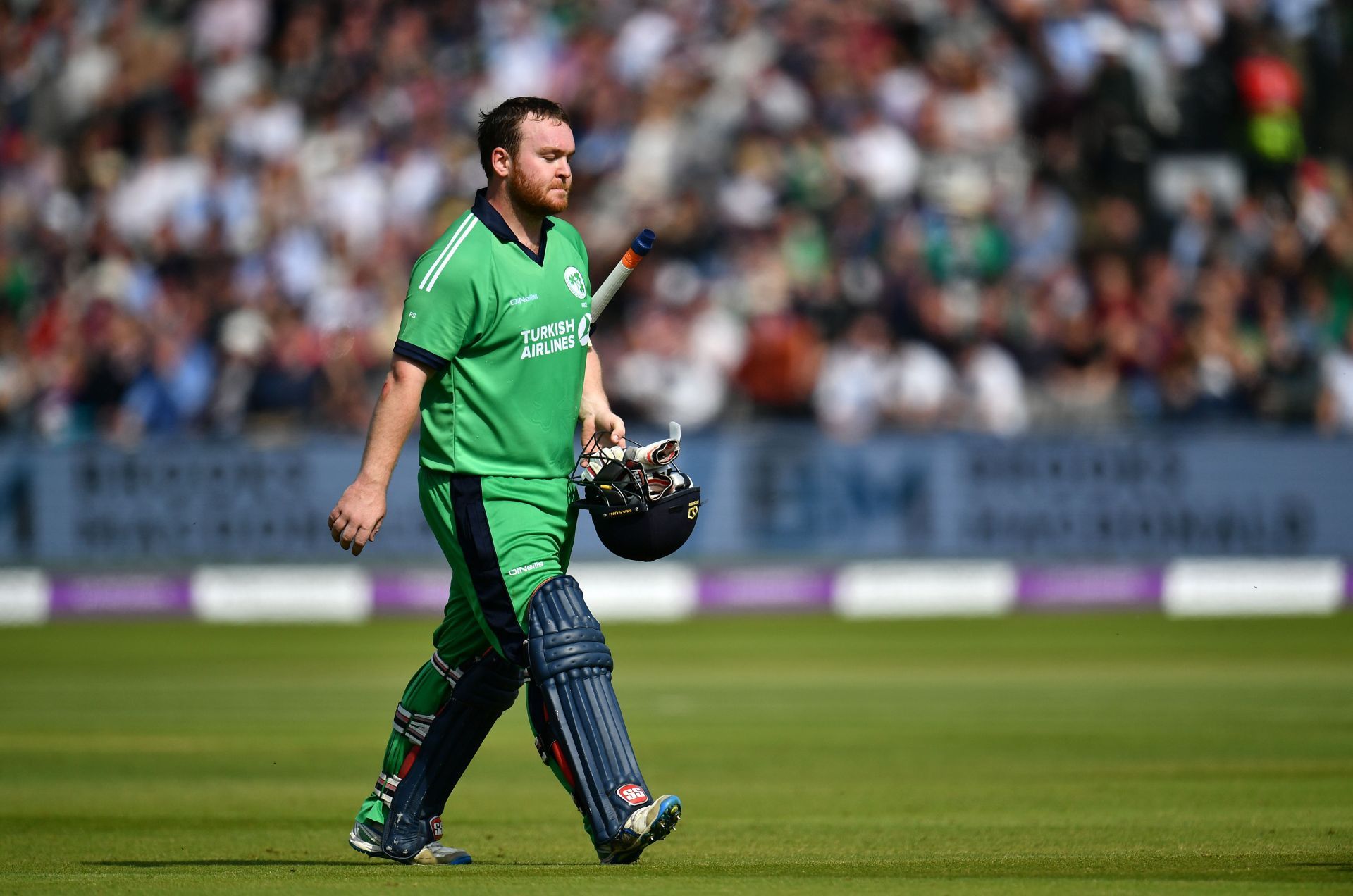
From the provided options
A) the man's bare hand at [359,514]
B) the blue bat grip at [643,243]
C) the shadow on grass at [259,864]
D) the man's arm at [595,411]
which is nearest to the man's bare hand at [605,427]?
the man's arm at [595,411]

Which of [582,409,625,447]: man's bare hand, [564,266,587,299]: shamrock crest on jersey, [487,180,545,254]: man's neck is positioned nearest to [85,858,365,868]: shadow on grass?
[582,409,625,447]: man's bare hand

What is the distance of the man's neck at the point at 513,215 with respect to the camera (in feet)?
22.6

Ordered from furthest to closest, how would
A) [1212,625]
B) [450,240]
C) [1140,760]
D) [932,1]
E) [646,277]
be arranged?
[932,1] < [646,277] < [1212,625] < [1140,760] < [450,240]

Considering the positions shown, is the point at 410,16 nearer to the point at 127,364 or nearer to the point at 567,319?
the point at 127,364

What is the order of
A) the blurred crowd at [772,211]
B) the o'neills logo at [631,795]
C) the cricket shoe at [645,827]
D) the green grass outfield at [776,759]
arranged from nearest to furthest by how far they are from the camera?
the cricket shoe at [645,827] → the o'neills logo at [631,795] → the green grass outfield at [776,759] → the blurred crowd at [772,211]

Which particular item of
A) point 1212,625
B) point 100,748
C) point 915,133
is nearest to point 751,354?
point 915,133

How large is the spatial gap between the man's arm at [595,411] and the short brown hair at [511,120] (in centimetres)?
72

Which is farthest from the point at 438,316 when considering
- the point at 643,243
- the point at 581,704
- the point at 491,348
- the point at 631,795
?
the point at 631,795

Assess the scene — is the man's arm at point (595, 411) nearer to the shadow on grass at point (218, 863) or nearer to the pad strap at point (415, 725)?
the pad strap at point (415, 725)

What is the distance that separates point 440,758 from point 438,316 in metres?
1.56

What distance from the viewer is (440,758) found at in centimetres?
720

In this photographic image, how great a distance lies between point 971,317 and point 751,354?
2073 millimetres

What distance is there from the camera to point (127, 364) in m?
20.6

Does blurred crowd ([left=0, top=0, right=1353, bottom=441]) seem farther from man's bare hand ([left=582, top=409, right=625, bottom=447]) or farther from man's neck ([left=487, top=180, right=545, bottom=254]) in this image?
man's neck ([left=487, top=180, right=545, bottom=254])
